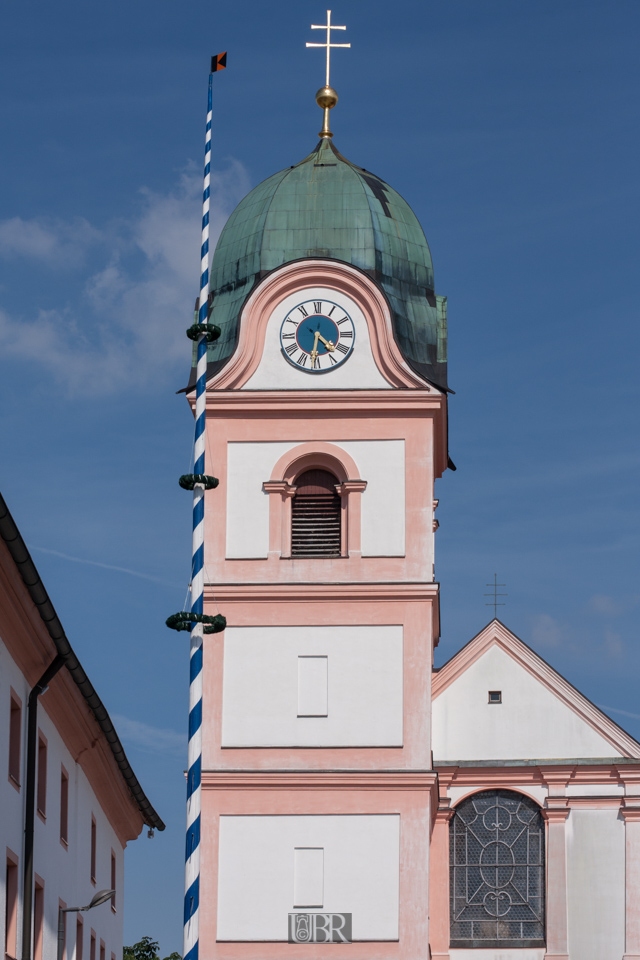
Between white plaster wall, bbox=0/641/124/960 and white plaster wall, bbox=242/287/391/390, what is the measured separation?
8252 mm

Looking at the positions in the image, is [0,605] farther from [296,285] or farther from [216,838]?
[296,285]

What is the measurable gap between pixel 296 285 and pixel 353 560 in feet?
17.1

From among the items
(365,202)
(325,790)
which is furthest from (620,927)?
(365,202)

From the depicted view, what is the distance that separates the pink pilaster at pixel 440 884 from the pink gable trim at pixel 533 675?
251 cm

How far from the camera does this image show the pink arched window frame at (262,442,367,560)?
3488 cm

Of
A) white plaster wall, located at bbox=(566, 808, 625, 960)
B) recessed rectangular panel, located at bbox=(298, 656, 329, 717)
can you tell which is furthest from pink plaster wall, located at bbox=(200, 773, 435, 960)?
white plaster wall, located at bbox=(566, 808, 625, 960)

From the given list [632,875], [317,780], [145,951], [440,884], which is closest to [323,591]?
[317,780]

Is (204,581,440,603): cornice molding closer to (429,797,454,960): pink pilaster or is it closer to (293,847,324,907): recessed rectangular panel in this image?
(293,847,324,907): recessed rectangular panel

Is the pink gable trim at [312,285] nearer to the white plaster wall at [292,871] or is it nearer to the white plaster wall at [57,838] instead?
the white plaster wall at [292,871]

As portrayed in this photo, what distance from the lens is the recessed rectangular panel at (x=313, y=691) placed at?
34.0 meters

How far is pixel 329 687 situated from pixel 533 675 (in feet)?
19.9

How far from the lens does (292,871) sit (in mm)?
33094

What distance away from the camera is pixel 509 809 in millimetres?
37625

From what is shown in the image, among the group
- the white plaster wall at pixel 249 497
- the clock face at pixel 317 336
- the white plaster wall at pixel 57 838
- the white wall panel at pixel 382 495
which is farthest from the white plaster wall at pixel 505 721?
the white plaster wall at pixel 57 838
